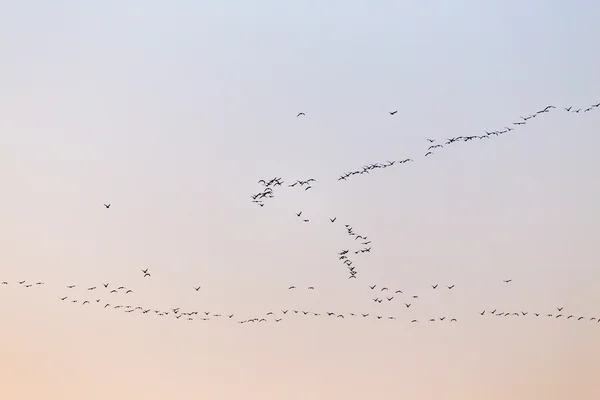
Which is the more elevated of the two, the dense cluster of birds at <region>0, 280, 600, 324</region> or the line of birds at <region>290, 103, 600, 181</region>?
the line of birds at <region>290, 103, 600, 181</region>

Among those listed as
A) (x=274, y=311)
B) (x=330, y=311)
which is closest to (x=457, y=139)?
(x=330, y=311)

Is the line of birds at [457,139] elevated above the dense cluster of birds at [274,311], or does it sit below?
above

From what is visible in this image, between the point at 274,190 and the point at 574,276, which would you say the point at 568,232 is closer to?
the point at 574,276

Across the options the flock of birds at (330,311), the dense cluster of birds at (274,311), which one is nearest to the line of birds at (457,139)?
the flock of birds at (330,311)

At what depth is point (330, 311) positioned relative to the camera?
4.64ft

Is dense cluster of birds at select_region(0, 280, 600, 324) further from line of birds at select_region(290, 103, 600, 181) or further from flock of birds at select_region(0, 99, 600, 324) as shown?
line of birds at select_region(290, 103, 600, 181)

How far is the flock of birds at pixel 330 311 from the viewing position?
1.34 m

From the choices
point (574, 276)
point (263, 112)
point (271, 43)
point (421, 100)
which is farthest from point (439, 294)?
point (271, 43)

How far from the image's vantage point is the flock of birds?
1339mm

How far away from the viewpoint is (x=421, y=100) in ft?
4.63

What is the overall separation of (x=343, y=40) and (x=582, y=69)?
70 cm

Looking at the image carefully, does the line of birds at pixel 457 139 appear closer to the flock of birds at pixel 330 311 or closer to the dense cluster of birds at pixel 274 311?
the flock of birds at pixel 330 311

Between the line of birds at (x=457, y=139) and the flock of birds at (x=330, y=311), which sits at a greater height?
the line of birds at (x=457, y=139)

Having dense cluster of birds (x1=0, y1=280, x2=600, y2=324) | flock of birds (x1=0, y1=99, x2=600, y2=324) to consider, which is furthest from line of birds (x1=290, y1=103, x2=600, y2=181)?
dense cluster of birds (x1=0, y1=280, x2=600, y2=324)
